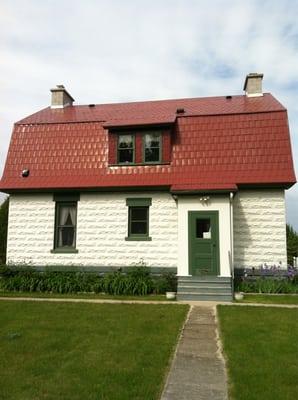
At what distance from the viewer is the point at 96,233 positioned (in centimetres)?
1512

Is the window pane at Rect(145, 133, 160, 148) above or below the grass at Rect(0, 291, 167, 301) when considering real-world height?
above

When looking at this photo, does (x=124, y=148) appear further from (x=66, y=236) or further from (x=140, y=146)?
(x=66, y=236)

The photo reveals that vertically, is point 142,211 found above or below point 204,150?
below

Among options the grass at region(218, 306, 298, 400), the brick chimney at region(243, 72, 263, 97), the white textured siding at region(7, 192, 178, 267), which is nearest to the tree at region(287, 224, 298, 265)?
the brick chimney at region(243, 72, 263, 97)

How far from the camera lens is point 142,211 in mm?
15141

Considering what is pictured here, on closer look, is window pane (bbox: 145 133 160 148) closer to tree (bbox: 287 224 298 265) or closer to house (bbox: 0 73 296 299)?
house (bbox: 0 73 296 299)

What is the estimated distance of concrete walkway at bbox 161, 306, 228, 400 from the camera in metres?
4.86

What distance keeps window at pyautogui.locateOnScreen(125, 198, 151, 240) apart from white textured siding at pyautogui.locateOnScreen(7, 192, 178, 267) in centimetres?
17

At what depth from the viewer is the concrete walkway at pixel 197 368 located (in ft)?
16.0

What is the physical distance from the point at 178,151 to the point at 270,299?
6.00 metres

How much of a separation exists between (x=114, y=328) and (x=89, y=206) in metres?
7.58

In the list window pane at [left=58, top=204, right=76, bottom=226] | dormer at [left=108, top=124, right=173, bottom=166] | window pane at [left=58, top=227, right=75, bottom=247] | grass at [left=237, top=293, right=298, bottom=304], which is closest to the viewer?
grass at [left=237, top=293, right=298, bottom=304]

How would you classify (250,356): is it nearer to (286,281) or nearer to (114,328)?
(114,328)

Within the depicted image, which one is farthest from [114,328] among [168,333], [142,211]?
[142,211]
